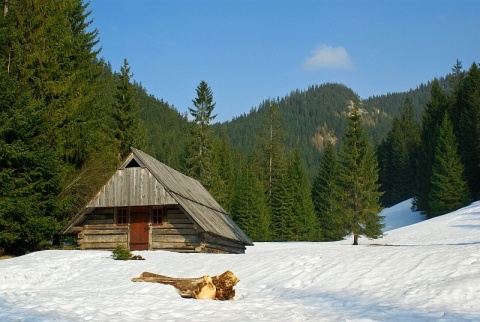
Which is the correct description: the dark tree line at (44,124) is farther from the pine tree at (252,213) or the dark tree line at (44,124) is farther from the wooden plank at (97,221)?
the pine tree at (252,213)

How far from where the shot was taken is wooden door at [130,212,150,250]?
26.4 m

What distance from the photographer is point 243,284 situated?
16.5m

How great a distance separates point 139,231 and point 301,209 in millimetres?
41493

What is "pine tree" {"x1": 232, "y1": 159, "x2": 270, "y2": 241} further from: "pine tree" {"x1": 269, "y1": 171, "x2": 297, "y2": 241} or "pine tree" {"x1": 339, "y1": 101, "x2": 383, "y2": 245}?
"pine tree" {"x1": 339, "y1": 101, "x2": 383, "y2": 245}

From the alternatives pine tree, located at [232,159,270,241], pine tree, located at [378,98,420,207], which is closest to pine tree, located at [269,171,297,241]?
pine tree, located at [232,159,270,241]

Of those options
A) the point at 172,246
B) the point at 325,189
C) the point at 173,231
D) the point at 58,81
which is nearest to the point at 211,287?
the point at 172,246

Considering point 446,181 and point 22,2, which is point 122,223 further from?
point 446,181

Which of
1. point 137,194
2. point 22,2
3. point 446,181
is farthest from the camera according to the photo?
point 446,181

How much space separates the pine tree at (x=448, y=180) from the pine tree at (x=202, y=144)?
90.9ft

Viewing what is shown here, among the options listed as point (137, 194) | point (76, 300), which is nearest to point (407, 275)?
point (76, 300)

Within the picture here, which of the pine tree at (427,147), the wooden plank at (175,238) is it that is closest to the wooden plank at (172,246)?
the wooden plank at (175,238)

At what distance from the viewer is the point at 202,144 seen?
56.9m

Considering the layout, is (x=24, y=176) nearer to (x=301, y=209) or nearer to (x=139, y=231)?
(x=139, y=231)

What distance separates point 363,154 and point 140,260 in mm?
31025
